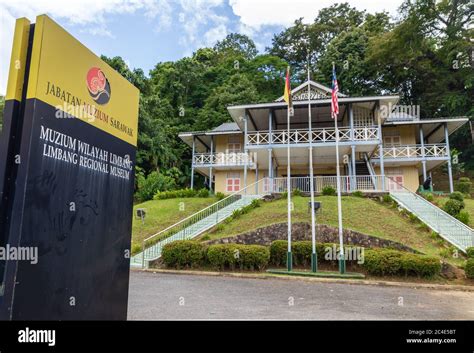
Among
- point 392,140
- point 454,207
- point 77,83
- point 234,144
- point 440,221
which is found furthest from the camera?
point 234,144

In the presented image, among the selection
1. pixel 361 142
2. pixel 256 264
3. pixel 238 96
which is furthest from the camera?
pixel 238 96

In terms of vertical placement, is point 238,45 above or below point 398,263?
above

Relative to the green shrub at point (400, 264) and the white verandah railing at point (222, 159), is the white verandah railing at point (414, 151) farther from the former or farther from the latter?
the green shrub at point (400, 264)

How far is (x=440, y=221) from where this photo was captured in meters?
13.7

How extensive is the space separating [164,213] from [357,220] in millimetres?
10191

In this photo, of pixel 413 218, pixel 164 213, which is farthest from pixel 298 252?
pixel 164 213

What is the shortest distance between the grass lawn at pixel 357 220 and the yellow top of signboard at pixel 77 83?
10.5m

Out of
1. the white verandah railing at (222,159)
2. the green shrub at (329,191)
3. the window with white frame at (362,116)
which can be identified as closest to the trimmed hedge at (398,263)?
the green shrub at (329,191)

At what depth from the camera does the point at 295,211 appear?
15.1 metres

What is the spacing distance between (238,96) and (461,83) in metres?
22.6

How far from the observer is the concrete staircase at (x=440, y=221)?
1211 centimetres

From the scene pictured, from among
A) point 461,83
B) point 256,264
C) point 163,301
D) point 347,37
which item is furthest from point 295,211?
point 347,37

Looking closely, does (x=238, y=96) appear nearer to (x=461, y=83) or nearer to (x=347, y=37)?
(x=347, y=37)

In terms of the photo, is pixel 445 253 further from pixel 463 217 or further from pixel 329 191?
pixel 329 191
